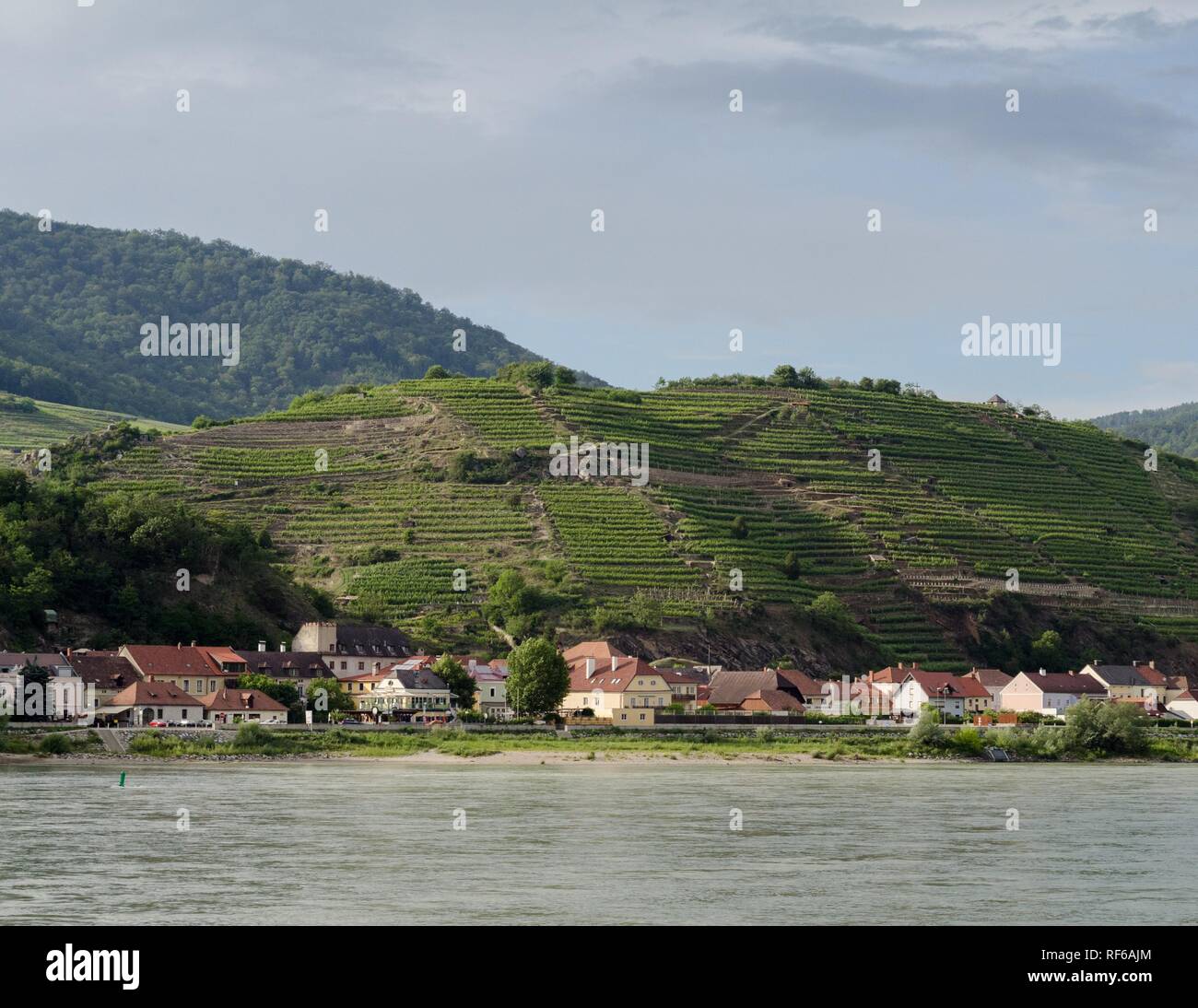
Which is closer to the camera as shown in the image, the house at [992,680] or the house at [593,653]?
the house at [593,653]

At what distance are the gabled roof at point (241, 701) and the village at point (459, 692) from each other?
82mm

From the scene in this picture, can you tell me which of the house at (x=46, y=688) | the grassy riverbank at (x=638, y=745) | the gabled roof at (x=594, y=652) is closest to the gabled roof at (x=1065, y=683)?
the grassy riverbank at (x=638, y=745)

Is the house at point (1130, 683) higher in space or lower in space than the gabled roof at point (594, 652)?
lower

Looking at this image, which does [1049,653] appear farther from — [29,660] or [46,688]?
[46,688]

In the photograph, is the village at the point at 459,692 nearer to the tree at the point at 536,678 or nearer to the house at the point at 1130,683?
the house at the point at 1130,683

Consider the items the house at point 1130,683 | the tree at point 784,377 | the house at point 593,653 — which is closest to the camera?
the house at point 593,653

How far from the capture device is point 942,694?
370ft

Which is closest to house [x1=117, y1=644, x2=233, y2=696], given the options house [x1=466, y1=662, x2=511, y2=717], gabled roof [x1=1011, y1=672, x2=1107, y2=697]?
house [x1=466, y1=662, x2=511, y2=717]

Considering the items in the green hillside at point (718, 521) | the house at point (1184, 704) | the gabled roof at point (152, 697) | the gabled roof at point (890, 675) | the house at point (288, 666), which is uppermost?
the green hillside at point (718, 521)

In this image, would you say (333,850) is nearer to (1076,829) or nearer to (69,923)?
(69,923)

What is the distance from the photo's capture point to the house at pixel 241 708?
85500mm

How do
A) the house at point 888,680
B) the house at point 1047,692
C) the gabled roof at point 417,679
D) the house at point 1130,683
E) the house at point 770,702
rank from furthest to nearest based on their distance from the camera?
the house at point 1130,683
the house at point 1047,692
the house at point 888,680
the house at point 770,702
the gabled roof at point 417,679
